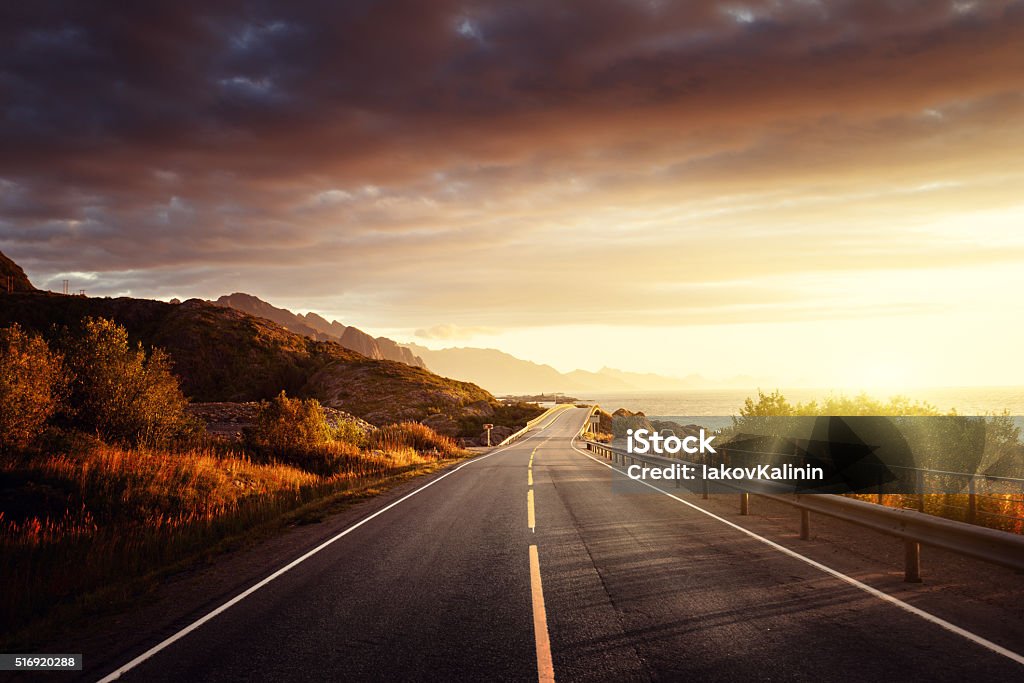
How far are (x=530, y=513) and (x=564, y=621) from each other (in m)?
7.39

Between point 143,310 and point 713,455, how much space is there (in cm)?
11433

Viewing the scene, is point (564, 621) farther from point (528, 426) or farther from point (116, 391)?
point (528, 426)

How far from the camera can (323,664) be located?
516 cm

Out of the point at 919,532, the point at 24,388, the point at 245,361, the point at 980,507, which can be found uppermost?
the point at 245,361

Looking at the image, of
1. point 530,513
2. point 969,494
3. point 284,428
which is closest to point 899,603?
point 969,494

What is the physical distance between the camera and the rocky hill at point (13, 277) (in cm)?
12231

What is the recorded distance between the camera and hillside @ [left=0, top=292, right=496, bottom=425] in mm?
84312

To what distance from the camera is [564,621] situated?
6.17 metres

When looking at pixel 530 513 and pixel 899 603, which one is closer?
pixel 899 603

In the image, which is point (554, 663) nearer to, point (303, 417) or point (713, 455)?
point (713, 455)

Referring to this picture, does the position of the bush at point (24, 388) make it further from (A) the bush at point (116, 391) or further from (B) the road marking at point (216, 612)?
(B) the road marking at point (216, 612)

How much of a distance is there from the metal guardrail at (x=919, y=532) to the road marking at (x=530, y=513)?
5249mm

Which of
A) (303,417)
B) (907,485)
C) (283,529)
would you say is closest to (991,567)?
(907,485)

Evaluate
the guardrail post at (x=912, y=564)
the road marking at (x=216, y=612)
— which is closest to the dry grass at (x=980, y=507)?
the guardrail post at (x=912, y=564)
